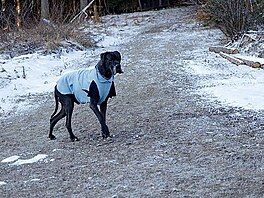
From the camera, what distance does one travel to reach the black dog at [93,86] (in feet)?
25.0

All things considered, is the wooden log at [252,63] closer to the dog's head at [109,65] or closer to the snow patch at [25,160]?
the dog's head at [109,65]

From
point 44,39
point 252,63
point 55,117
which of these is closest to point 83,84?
point 55,117

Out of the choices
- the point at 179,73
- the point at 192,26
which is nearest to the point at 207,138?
the point at 179,73

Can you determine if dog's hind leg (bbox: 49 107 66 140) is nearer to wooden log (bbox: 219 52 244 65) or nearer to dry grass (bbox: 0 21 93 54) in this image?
wooden log (bbox: 219 52 244 65)

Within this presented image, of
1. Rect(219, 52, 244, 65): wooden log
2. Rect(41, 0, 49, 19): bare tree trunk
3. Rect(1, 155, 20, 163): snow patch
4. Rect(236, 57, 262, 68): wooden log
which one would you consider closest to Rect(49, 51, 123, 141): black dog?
Rect(1, 155, 20, 163): snow patch

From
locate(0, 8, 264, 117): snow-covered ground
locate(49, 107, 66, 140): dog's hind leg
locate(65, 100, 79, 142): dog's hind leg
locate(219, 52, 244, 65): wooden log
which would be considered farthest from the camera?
locate(219, 52, 244, 65): wooden log

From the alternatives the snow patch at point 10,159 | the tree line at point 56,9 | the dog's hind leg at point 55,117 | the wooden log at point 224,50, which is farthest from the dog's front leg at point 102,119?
the tree line at point 56,9

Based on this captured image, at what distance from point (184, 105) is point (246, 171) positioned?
13.1 feet

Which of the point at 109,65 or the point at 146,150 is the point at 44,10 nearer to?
the point at 109,65

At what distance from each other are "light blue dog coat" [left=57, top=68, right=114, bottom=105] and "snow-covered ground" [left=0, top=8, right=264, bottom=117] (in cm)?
262

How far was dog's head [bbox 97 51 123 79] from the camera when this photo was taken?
7.59 m

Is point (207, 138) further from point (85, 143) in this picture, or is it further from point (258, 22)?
point (258, 22)

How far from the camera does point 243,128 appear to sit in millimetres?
7762

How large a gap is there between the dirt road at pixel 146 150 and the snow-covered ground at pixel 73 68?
18.7 inches
